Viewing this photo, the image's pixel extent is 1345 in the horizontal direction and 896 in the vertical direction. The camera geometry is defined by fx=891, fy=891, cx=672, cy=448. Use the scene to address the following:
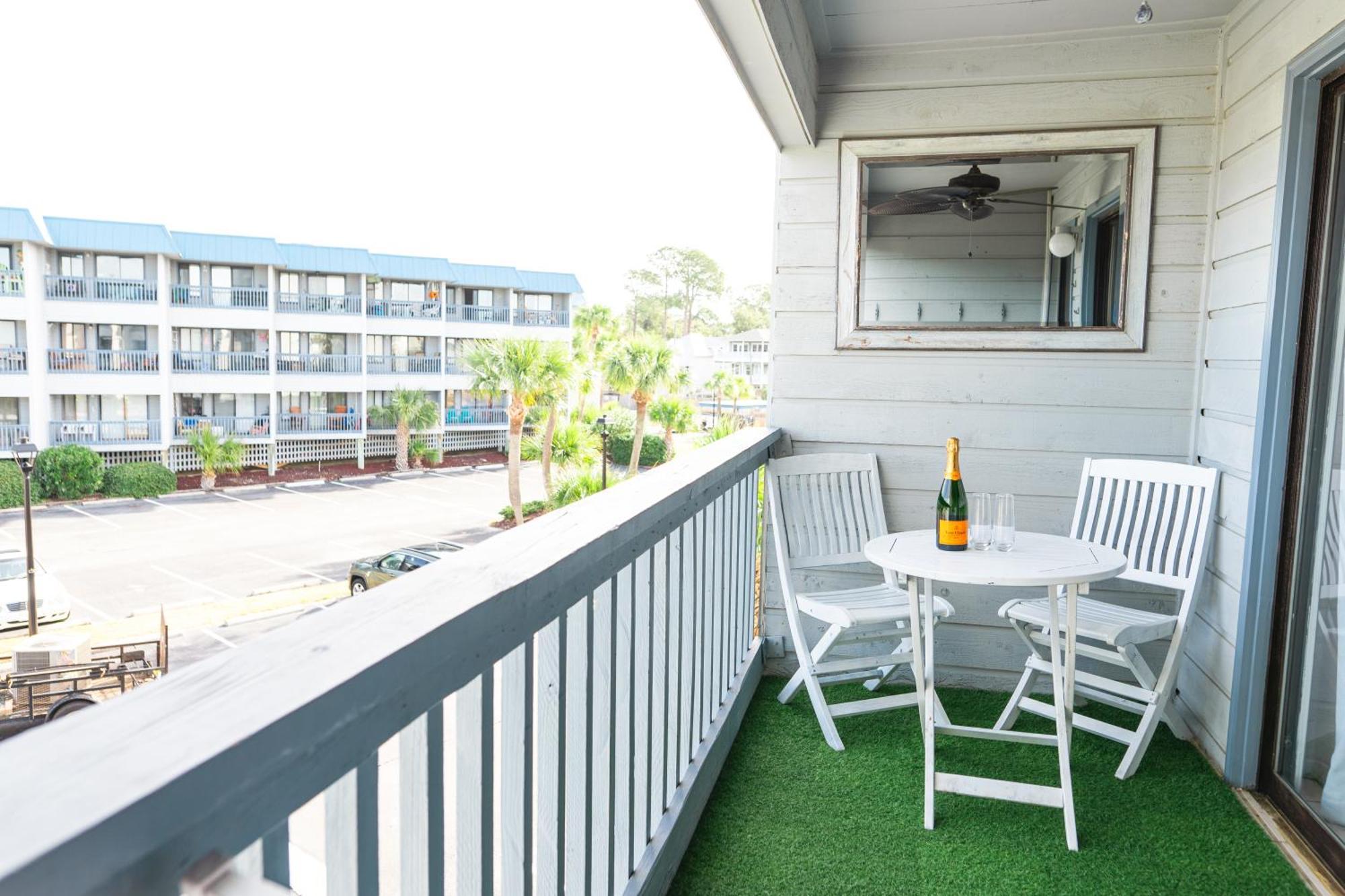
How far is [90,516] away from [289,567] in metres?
7.64

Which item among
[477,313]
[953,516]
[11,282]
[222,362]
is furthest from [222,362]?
[953,516]

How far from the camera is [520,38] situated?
40.0 meters

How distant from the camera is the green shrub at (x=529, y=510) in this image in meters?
22.8

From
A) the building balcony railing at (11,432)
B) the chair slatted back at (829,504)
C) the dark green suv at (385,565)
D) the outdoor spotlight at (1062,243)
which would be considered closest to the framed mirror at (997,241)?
the outdoor spotlight at (1062,243)

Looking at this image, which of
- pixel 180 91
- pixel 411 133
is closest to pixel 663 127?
pixel 411 133

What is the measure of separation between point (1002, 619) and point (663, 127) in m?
48.1

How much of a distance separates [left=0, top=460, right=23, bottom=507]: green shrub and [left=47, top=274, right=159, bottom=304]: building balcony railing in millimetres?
2763

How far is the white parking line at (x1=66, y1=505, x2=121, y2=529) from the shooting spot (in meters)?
16.5

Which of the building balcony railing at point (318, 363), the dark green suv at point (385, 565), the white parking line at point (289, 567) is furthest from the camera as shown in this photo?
the building balcony railing at point (318, 363)

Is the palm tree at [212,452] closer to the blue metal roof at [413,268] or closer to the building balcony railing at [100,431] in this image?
the building balcony railing at [100,431]

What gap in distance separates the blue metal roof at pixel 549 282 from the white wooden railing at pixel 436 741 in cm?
2478

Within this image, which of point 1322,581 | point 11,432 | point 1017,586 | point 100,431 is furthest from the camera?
point 11,432

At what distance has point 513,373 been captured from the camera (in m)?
24.2

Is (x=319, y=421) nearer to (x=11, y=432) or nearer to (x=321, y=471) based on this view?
(x=321, y=471)
